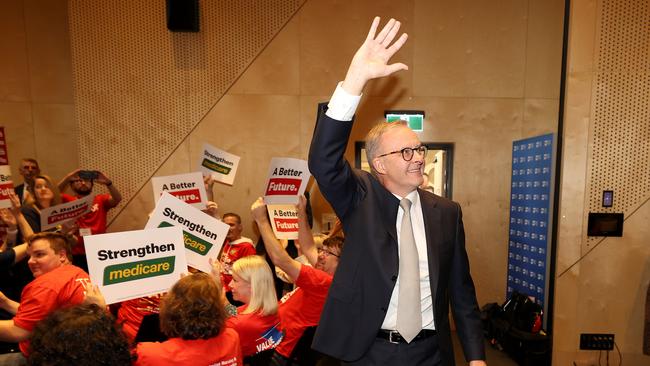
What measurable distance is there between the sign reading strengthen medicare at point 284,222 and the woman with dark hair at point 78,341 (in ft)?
7.96

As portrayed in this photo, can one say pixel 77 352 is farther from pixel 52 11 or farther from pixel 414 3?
pixel 52 11

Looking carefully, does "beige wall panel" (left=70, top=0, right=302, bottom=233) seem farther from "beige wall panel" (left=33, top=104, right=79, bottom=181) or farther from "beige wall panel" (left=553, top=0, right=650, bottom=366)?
"beige wall panel" (left=553, top=0, right=650, bottom=366)

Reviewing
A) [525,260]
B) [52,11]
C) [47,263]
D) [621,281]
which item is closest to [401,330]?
[47,263]

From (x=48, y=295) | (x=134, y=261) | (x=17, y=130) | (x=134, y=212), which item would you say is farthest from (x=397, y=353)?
(x=17, y=130)

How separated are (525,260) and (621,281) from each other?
3.26ft

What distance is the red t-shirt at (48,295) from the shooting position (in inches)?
84.0

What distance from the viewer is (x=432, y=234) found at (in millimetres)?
1583

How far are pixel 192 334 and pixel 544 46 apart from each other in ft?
18.0

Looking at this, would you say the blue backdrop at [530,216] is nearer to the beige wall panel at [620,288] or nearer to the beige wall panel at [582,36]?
the beige wall panel at [620,288]

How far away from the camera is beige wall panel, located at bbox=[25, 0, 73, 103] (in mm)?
5281

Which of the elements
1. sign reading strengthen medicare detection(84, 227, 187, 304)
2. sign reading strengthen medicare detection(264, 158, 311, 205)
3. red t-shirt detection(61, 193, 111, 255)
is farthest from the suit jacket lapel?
red t-shirt detection(61, 193, 111, 255)

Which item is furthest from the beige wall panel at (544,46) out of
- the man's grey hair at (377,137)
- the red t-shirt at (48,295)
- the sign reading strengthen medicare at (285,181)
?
the red t-shirt at (48,295)

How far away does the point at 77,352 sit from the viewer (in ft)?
3.75

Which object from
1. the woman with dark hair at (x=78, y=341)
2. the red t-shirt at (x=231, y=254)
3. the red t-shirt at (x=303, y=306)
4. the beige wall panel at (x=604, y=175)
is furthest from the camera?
the beige wall panel at (x=604, y=175)
